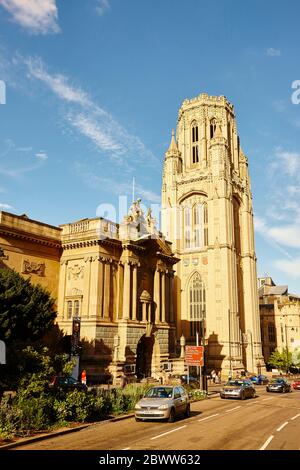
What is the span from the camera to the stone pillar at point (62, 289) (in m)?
40.8

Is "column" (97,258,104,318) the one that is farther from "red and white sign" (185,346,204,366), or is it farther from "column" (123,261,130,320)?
"red and white sign" (185,346,204,366)

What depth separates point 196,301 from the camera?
72125 mm

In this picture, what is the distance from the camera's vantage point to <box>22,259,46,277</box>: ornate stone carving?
38.5 m

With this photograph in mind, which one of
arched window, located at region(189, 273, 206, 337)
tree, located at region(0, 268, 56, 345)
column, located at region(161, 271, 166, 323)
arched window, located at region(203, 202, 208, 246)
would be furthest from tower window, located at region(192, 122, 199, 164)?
tree, located at region(0, 268, 56, 345)

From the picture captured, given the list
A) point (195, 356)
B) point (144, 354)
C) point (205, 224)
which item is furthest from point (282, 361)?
point (195, 356)

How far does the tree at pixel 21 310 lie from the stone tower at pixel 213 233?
39.2 metres

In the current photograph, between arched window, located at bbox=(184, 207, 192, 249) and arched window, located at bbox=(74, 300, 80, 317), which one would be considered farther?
arched window, located at bbox=(184, 207, 192, 249)

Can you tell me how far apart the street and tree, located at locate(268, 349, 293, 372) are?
57884 millimetres

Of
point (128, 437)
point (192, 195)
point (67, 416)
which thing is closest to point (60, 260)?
point (67, 416)

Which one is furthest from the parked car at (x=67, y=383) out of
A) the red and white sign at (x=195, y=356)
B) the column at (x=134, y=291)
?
the column at (x=134, y=291)

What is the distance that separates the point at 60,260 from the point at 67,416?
25.5m

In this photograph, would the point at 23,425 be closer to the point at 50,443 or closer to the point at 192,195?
the point at 50,443

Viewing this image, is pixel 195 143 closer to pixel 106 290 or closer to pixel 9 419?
pixel 106 290

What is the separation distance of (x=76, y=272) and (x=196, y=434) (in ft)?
88.1
